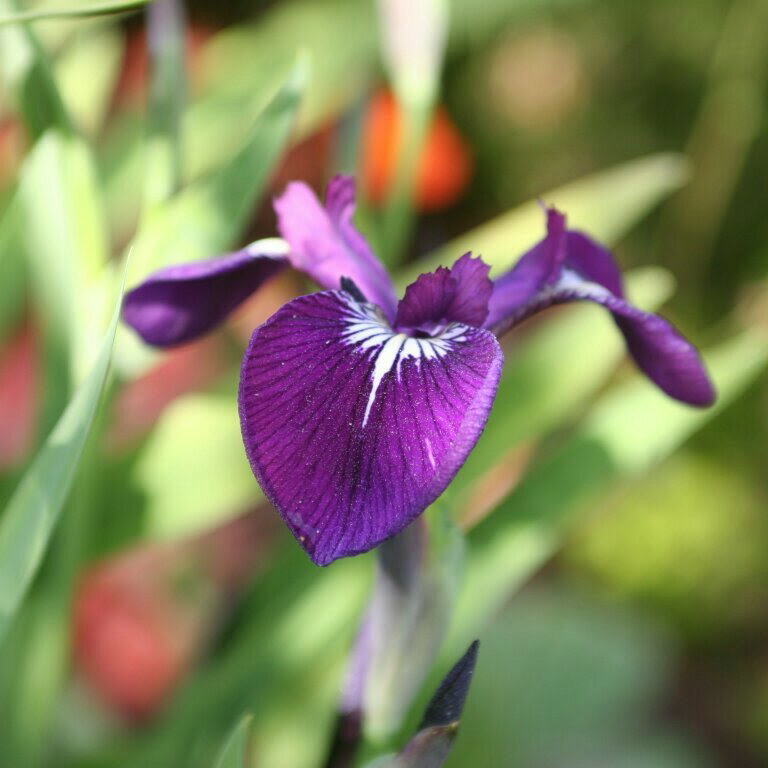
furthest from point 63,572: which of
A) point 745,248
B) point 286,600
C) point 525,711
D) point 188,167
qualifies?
point 745,248

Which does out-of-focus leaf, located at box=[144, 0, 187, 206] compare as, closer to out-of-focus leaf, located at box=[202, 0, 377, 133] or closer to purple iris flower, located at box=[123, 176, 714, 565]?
purple iris flower, located at box=[123, 176, 714, 565]

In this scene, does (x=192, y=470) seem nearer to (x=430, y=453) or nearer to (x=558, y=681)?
(x=430, y=453)

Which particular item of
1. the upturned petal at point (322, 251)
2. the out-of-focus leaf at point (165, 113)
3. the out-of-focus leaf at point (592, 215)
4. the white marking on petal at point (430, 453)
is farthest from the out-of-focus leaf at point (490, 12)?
the white marking on petal at point (430, 453)

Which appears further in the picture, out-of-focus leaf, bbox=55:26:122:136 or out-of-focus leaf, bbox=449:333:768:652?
out-of-focus leaf, bbox=55:26:122:136

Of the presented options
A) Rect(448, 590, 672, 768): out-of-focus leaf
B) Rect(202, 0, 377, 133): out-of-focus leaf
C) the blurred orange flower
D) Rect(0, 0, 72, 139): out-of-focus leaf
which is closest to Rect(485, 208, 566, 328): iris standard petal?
Rect(0, 0, 72, 139): out-of-focus leaf

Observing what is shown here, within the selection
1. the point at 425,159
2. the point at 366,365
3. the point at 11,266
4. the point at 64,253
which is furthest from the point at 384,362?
the point at 425,159

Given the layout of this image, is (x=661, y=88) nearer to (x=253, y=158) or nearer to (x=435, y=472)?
(x=253, y=158)
